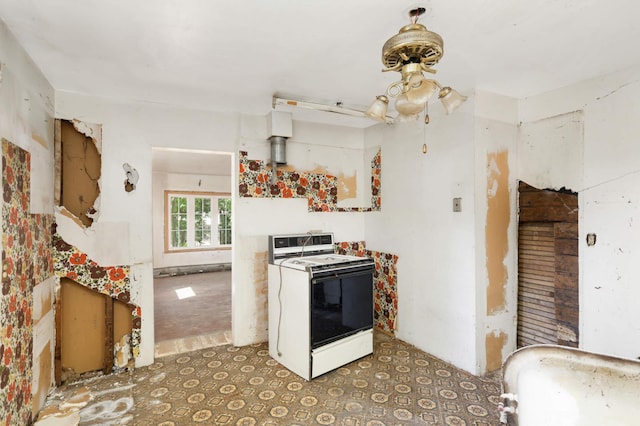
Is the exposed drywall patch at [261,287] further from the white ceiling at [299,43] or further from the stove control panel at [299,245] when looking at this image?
the white ceiling at [299,43]

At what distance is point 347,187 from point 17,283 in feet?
9.67

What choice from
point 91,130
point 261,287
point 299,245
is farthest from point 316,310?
point 91,130

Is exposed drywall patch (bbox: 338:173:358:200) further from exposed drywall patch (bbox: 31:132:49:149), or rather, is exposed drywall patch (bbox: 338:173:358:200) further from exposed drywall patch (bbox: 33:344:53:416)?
exposed drywall patch (bbox: 33:344:53:416)

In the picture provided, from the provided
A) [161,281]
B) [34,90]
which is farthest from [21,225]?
[161,281]

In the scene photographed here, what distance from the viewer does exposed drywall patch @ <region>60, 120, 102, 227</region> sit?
2699 millimetres

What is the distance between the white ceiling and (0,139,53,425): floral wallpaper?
0.75 m

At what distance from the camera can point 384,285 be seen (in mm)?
3635

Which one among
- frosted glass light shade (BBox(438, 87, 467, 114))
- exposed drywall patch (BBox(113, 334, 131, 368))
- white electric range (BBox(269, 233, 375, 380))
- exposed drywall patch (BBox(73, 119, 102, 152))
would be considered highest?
exposed drywall patch (BBox(73, 119, 102, 152))

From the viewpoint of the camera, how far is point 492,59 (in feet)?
7.06

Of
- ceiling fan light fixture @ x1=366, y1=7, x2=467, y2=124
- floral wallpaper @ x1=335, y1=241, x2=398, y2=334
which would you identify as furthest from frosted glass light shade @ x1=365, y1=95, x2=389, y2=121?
floral wallpaper @ x1=335, y1=241, x2=398, y2=334

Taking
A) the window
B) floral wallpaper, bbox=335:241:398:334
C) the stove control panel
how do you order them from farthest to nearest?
1. the window
2. floral wallpaper, bbox=335:241:398:334
3. the stove control panel

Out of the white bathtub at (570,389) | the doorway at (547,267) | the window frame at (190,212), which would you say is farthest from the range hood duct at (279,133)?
the window frame at (190,212)

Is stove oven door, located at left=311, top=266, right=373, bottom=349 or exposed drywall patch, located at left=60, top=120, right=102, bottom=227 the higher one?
exposed drywall patch, located at left=60, top=120, right=102, bottom=227

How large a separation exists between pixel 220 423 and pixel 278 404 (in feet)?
1.31
